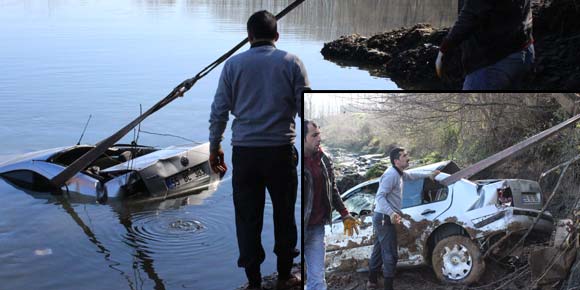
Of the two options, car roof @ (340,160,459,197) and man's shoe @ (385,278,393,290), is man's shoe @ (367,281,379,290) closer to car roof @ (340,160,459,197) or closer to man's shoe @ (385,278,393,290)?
man's shoe @ (385,278,393,290)

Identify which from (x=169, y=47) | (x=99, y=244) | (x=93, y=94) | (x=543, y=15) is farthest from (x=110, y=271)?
(x=169, y=47)

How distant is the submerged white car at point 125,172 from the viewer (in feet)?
36.7

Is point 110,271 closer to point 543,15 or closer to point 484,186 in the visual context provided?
point 484,186

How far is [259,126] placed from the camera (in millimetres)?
5961

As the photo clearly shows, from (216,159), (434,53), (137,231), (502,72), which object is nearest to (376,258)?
(216,159)

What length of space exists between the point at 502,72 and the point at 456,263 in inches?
77.7

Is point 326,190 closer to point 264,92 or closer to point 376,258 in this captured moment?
point 376,258

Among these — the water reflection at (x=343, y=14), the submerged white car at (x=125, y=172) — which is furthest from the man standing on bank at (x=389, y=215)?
the water reflection at (x=343, y=14)

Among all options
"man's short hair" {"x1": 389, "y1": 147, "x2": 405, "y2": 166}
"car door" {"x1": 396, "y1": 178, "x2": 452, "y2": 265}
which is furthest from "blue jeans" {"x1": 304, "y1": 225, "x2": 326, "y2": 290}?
"man's short hair" {"x1": 389, "y1": 147, "x2": 405, "y2": 166}

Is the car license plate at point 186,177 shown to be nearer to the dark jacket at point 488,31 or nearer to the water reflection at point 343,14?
the dark jacket at point 488,31

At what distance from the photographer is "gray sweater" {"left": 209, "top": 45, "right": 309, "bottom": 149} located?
19.5 feet

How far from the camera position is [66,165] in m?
11.8

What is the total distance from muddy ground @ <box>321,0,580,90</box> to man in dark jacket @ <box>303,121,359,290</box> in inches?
361

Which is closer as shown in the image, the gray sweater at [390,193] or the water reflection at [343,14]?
the gray sweater at [390,193]
